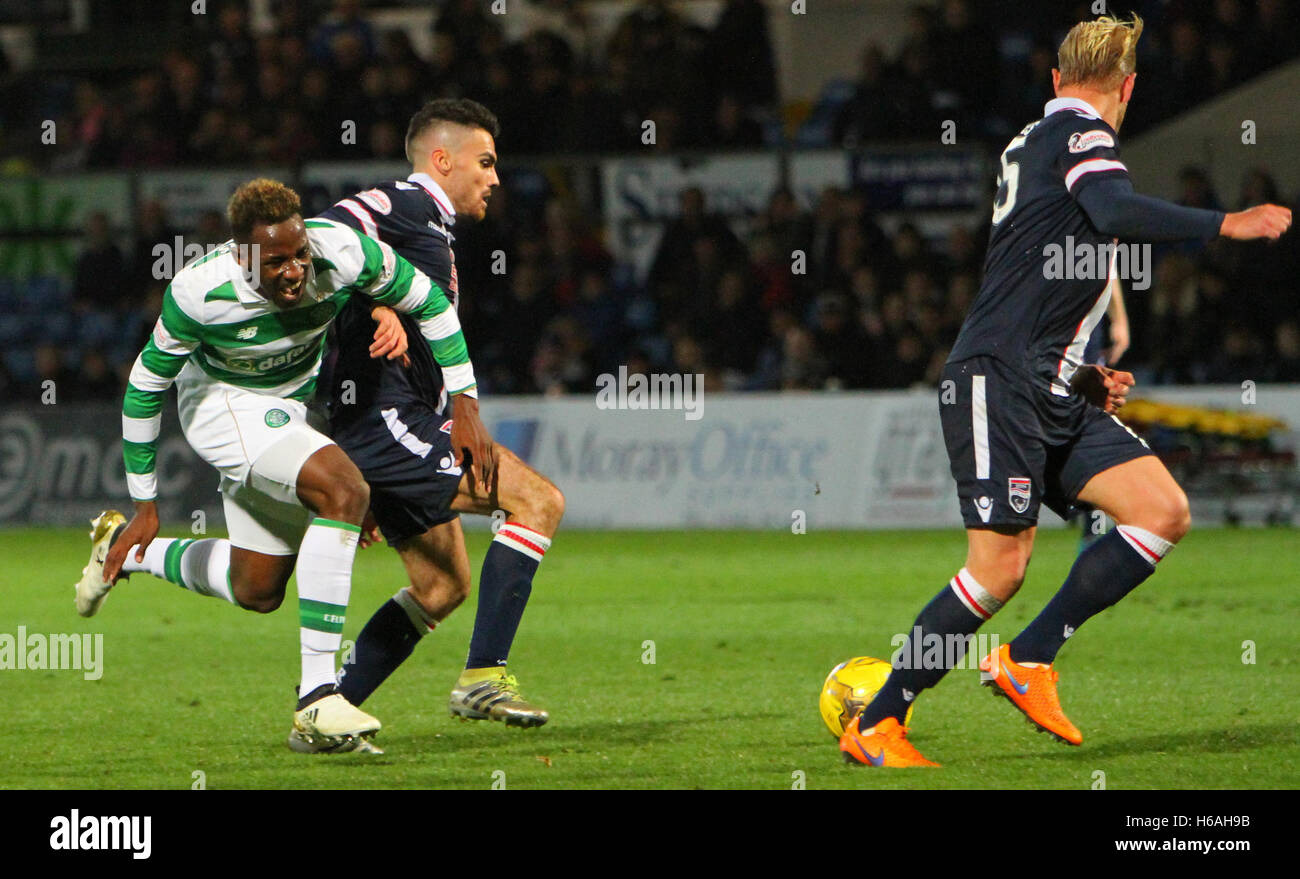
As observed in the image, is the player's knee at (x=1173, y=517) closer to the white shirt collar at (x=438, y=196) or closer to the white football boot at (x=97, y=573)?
the white shirt collar at (x=438, y=196)

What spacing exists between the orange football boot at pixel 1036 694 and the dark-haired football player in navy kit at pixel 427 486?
147 centimetres

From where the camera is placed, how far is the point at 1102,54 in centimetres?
500

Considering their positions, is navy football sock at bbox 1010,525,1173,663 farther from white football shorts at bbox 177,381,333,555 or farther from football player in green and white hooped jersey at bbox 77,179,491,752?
white football shorts at bbox 177,381,333,555

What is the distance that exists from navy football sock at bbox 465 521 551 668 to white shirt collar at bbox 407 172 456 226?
3.55ft

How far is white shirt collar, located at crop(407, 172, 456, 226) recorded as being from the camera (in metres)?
6.00

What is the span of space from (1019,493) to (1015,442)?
0.49 feet

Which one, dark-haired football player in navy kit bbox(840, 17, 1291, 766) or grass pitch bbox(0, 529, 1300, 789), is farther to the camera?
grass pitch bbox(0, 529, 1300, 789)

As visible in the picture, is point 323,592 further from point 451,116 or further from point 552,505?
point 451,116

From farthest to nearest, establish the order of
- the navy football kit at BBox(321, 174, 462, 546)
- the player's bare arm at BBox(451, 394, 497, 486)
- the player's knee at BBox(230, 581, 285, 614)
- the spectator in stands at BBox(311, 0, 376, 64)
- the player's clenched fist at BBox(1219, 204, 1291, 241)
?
the spectator in stands at BBox(311, 0, 376, 64) → the player's knee at BBox(230, 581, 285, 614) → the navy football kit at BBox(321, 174, 462, 546) → the player's bare arm at BBox(451, 394, 497, 486) → the player's clenched fist at BBox(1219, 204, 1291, 241)

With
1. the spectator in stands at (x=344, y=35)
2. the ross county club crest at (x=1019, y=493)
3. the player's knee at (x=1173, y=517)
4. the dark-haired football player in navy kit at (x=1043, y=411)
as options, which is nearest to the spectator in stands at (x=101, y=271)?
the spectator in stands at (x=344, y=35)

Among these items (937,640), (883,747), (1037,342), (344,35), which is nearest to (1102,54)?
(1037,342)

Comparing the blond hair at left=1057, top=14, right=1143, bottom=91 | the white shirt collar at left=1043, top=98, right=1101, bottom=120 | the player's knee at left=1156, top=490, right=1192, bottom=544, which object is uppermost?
the blond hair at left=1057, top=14, right=1143, bottom=91

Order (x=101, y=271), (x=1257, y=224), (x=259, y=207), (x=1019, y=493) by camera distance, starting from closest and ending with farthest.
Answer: (x=1257, y=224), (x=1019, y=493), (x=259, y=207), (x=101, y=271)

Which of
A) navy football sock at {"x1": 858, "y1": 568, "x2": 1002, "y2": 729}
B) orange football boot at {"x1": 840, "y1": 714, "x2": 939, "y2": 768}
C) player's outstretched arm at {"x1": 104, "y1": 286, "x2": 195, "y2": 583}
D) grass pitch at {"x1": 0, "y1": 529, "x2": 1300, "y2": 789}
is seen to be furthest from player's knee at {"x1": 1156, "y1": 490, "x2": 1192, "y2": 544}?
player's outstretched arm at {"x1": 104, "y1": 286, "x2": 195, "y2": 583}
